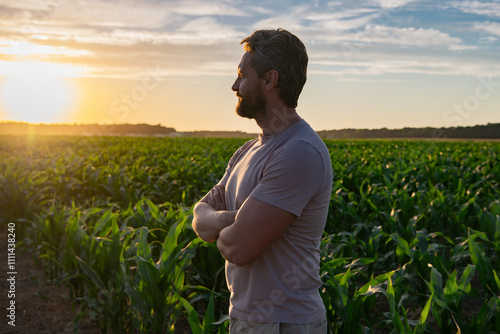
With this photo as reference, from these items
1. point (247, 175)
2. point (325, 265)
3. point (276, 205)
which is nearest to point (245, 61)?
point (247, 175)

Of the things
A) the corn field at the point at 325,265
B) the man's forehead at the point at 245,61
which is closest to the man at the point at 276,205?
the man's forehead at the point at 245,61

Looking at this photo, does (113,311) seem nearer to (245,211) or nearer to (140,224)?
(140,224)

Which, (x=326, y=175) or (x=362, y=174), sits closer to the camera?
(x=326, y=175)

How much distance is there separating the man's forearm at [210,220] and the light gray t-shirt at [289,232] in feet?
0.25

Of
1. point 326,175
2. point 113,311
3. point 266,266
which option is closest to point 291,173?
point 326,175

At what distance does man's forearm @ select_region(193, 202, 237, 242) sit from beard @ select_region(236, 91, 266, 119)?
427mm

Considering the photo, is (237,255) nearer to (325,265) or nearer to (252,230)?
(252,230)

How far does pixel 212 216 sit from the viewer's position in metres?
2.00

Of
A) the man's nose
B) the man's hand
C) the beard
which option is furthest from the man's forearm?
the man's nose

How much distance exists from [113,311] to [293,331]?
2.66 meters

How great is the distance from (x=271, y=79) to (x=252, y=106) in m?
0.15

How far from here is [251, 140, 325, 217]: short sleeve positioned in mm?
1646

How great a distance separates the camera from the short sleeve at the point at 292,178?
1646 millimetres

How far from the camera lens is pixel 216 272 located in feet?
13.7
